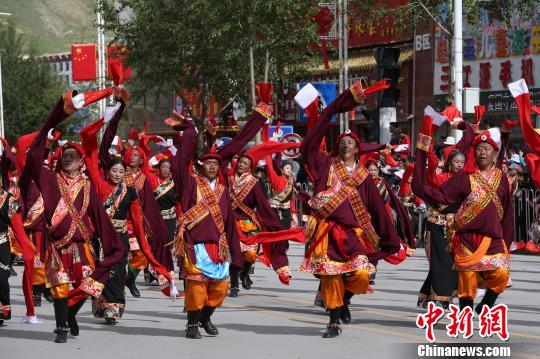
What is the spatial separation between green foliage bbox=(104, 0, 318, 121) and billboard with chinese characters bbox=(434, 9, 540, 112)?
4.09 metres

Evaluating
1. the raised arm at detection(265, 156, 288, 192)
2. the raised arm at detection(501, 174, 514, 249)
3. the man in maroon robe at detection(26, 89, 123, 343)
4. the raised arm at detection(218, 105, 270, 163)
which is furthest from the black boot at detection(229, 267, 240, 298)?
the raised arm at detection(501, 174, 514, 249)

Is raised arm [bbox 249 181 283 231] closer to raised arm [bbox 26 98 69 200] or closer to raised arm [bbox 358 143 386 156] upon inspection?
raised arm [bbox 358 143 386 156]

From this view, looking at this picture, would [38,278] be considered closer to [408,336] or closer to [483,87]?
[408,336]

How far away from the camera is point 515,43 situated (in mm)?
33312

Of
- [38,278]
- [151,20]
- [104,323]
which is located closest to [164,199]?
[38,278]

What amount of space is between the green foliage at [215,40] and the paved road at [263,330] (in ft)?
62.8

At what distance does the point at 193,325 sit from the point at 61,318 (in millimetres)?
1113

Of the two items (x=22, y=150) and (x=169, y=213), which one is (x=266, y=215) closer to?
(x=22, y=150)

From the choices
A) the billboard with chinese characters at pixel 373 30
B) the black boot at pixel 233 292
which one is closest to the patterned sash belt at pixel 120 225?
the black boot at pixel 233 292

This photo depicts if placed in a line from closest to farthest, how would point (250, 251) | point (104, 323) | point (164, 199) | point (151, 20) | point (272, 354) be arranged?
point (272, 354)
point (104, 323)
point (250, 251)
point (164, 199)
point (151, 20)

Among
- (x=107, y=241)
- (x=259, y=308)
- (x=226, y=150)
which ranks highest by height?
(x=226, y=150)

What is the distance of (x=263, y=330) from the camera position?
1190cm

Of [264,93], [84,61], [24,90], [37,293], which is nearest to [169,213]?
[37,293]

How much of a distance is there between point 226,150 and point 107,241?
1.30 metres
